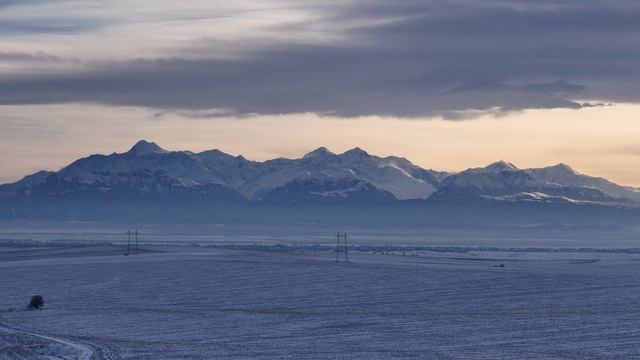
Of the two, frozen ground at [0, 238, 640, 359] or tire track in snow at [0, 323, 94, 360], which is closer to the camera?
tire track in snow at [0, 323, 94, 360]

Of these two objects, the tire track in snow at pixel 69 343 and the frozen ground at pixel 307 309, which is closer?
the tire track in snow at pixel 69 343

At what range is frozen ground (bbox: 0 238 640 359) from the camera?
4359 cm

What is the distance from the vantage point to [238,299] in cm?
6550

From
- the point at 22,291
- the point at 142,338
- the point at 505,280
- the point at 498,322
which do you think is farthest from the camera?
the point at 505,280

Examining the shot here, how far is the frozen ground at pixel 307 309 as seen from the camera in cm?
4359

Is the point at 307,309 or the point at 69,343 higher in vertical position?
the point at 307,309

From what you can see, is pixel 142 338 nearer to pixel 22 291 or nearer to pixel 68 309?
pixel 68 309

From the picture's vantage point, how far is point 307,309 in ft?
197

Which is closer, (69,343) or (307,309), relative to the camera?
(69,343)

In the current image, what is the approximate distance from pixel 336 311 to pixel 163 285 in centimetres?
1684

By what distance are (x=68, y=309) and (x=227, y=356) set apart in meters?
20.0

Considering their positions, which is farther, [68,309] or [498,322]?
[68,309]

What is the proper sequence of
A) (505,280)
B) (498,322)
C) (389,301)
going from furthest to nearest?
1. (505,280)
2. (389,301)
3. (498,322)

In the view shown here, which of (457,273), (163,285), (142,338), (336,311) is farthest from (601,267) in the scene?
(142,338)
